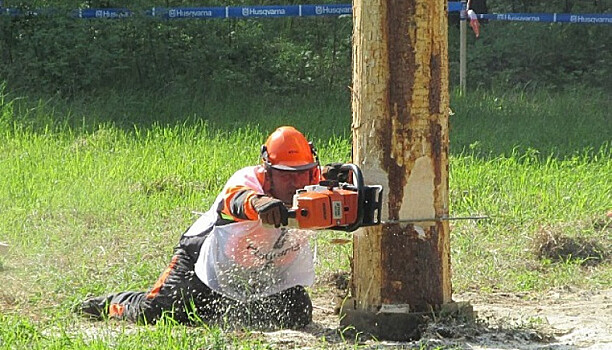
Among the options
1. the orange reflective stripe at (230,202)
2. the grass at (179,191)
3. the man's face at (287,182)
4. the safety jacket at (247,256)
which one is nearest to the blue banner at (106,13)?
the grass at (179,191)

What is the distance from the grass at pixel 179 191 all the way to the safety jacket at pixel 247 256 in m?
0.40

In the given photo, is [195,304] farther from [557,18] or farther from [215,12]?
[557,18]

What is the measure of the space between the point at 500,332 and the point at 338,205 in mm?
1252

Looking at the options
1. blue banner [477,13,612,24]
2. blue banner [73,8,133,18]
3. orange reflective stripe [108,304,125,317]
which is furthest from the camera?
blue banner [477,13,612,24]

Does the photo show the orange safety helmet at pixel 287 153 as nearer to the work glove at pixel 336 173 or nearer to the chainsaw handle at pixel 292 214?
the work glove at pixel 336 173

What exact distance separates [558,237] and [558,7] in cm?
1106

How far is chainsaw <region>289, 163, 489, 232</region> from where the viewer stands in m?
5.43

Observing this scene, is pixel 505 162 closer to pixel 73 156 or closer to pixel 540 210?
pixel 540 210

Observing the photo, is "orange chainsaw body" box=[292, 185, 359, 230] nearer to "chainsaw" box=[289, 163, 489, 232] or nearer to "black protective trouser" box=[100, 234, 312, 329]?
"chainsaw" box=[289, 163, 489, 232]

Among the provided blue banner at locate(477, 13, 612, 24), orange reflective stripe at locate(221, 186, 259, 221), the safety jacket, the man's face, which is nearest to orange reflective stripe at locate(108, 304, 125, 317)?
the safety jacket

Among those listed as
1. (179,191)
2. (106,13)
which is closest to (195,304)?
(179,191)

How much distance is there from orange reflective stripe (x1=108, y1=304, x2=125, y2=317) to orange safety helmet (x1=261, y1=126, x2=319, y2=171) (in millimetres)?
1322

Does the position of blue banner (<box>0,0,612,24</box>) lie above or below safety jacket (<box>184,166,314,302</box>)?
above

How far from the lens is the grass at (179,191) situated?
7.03 metres
